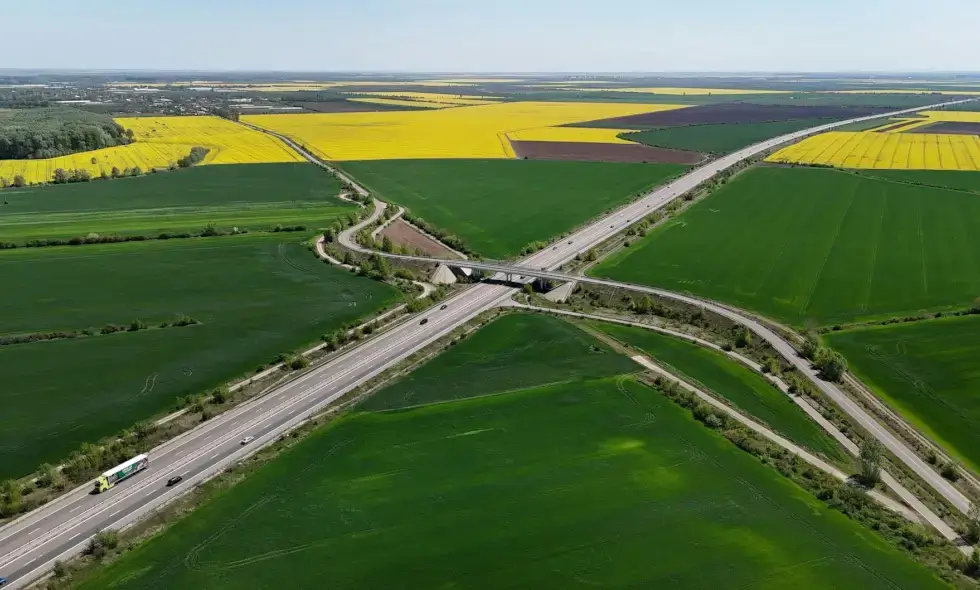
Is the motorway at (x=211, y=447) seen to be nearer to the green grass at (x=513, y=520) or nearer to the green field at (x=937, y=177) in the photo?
the green grass at (x=513, y=520)

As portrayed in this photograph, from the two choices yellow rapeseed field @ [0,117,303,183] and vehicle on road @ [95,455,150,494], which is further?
yellow rapeseed field @ [0,117,303,183]

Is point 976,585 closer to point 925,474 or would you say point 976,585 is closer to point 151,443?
point 925,474

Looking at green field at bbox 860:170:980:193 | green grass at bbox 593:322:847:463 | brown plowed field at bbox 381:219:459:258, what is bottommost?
green grass at bbox 593:322:847:463

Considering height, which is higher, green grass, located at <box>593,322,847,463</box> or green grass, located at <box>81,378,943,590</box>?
green grass, located at <box>593,322,847,463</box>

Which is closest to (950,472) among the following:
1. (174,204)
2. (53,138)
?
(174,204)

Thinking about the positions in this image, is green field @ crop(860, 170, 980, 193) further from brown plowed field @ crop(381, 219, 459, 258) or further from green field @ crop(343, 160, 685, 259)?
brown plowed field @ crop(381, 219, 459, 258)

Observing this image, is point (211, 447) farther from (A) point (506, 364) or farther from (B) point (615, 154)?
(B) point (615, 154)

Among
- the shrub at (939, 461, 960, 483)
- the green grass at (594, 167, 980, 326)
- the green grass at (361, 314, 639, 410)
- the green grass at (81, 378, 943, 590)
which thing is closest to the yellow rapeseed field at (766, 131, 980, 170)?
the green grass at (594, 167, 980, 326)
